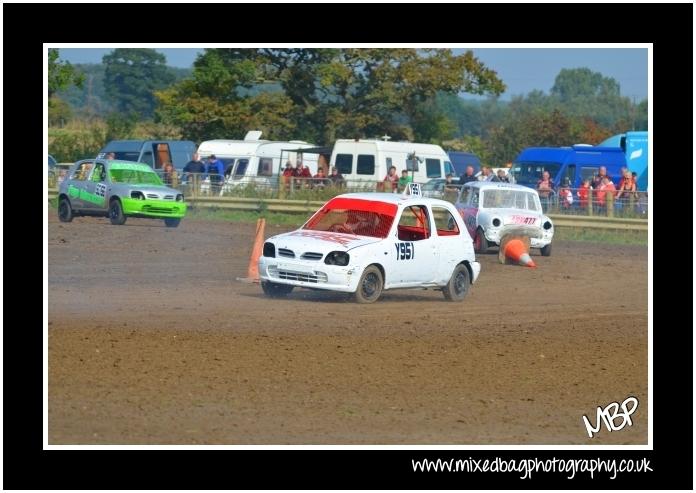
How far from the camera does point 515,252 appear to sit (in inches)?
933

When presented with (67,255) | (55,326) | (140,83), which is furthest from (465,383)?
(140,83)

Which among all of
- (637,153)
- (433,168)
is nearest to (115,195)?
(433,168)

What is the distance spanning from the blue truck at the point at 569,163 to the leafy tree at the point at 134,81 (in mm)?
30278

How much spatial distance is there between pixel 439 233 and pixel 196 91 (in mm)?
24165

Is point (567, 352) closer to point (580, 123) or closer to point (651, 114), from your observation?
point (651, 114)

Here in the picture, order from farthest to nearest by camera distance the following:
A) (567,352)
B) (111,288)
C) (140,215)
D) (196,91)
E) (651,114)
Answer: (196,91)
(140,215)
(111,288)
(567,352)
(651,114)

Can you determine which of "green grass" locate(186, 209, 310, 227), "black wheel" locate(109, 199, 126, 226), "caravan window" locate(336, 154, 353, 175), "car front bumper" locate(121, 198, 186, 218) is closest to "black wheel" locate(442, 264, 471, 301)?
"car front bumper" locate(121, 198, 186, 218)

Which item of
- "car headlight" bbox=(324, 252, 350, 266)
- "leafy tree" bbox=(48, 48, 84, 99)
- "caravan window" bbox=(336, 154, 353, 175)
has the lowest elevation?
"car headlight" bbox=(324, 252, 350, 266)

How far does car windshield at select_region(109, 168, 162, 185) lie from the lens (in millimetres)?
28750

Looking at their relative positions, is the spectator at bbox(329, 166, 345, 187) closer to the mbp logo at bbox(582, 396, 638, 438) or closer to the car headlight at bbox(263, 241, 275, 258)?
the car headlight at bbox(263, 241, 275, 258)

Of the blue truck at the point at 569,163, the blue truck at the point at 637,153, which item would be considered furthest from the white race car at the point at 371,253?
the blue truck at the point at 637,153

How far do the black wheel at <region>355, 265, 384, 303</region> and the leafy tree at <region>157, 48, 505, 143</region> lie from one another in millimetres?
20162

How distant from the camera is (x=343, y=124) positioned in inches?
1625

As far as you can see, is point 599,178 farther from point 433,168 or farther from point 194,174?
point 194,174
